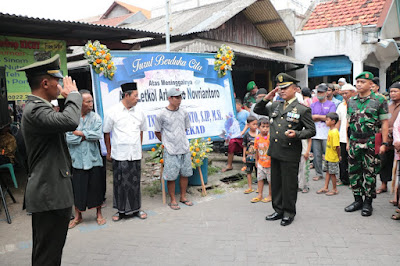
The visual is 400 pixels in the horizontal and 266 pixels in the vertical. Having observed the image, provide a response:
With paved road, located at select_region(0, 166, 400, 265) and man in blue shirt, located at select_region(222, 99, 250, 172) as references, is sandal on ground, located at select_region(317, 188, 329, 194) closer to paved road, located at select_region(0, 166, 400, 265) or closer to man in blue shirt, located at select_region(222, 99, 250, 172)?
paved road, located at select_region(0, 166, 400, 265)

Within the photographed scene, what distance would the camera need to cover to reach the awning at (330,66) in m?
12.7

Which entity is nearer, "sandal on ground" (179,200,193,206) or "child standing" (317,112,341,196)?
"sandal on ground" (179,200,193,206)

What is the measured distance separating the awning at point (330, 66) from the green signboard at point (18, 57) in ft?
31.8

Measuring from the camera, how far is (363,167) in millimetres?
A: 5062

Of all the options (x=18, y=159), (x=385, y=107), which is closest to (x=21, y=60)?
(x=18, y=159)

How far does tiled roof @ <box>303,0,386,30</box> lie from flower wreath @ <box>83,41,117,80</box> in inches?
426

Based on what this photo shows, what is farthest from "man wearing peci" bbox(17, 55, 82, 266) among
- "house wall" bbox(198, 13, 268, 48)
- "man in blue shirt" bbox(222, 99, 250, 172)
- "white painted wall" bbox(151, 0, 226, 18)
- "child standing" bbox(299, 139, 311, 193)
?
"white painted wall" bbox(151, 0, 226, 18)

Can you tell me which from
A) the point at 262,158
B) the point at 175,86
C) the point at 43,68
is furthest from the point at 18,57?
the point at 262,158

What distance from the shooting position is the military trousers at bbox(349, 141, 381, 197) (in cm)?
496

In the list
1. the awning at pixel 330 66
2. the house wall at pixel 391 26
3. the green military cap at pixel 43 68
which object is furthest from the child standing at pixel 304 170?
the awning at pixel 330 66

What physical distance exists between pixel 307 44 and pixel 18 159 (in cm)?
1099

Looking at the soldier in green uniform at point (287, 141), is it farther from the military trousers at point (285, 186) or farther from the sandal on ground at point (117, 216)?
the sandal on ground at point (117, 216)

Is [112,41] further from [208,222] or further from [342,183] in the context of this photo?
[342,183]

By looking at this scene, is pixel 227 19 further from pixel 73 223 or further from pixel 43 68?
pixel 43 68
